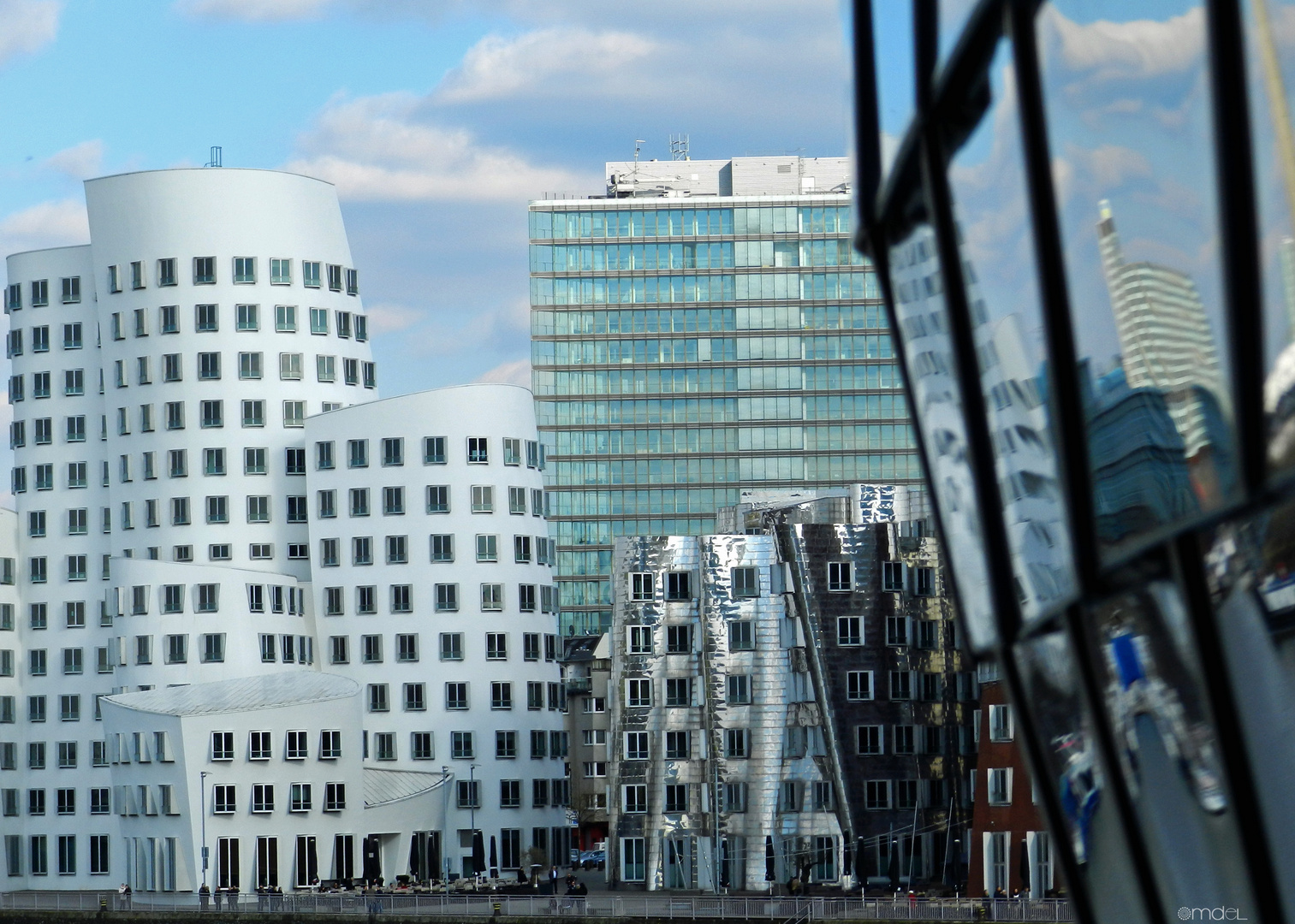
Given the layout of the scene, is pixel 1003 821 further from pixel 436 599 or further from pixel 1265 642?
pixel 1265 642

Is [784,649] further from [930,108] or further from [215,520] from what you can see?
[930,108]

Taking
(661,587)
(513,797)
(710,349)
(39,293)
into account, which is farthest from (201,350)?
(710,349)

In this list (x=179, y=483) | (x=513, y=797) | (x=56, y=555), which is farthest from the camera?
(x=56, y=555)

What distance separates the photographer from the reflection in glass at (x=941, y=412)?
4.89m

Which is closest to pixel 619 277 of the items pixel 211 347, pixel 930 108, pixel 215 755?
pixel 211 347

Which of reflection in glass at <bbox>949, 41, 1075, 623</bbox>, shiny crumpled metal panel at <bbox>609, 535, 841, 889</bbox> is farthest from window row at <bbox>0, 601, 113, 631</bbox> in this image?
Result: reflection in glass at <bbox>949, 41, 1075, 623</bbox>

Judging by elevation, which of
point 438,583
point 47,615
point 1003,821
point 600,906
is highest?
point 47,615

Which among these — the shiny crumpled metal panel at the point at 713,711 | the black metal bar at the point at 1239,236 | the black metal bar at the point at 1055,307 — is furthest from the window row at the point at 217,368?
the black metal bar at the point at 1239,236

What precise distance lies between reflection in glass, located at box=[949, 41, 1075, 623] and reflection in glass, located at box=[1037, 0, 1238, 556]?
275 mm

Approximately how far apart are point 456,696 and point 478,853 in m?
5.24

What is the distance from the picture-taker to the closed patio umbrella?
6094 cm

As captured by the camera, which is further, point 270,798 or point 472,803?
point 472,803

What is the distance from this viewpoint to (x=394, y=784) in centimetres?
6106

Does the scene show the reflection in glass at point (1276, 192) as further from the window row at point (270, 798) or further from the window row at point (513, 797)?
the window row at point (513, 797)
